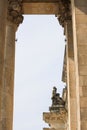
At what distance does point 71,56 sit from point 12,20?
9.84 m

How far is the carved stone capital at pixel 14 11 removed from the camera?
5903cm

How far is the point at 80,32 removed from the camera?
139 ft

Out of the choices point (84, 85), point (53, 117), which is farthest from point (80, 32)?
point (53, 117)

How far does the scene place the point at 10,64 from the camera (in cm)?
5606

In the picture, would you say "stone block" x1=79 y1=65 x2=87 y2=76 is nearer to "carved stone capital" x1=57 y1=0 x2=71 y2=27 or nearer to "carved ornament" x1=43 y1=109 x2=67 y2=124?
"carved stone capital" x1=57 y1=0 x2=71 y2=27

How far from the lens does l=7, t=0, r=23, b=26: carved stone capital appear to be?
5903 cm

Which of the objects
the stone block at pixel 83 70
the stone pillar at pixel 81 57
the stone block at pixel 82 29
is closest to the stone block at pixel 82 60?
the stone pillar at pixel 81 57

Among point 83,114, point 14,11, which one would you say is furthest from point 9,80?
point 83,114

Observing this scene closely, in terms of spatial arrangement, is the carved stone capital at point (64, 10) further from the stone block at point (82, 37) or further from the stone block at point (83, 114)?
the stone block at point (83, 114)

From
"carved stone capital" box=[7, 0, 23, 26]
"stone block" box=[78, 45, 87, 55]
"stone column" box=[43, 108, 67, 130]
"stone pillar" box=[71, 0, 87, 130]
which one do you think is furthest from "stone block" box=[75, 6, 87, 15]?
"stone column" box=[43, 108, 67, 130]

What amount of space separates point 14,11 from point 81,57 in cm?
2112

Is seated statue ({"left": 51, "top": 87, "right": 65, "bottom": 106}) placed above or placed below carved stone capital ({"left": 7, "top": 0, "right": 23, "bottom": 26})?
below

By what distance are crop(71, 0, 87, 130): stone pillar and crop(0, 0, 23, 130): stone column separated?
1486 cm

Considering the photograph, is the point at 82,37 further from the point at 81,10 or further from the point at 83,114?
the point at 83,114
